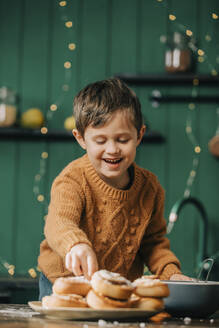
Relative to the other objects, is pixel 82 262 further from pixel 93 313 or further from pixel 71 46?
pixel 71 46

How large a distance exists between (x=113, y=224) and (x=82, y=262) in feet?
1.23

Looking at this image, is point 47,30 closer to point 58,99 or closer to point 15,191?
point 58,99

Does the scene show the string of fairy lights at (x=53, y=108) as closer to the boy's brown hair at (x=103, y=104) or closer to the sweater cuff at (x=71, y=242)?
the boy's brown hair at (x=103, y=104)

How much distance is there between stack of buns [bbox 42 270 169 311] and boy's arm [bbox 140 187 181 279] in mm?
395

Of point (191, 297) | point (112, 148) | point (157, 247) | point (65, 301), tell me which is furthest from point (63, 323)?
point (157, 247)

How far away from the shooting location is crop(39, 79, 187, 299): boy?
122 centimetres

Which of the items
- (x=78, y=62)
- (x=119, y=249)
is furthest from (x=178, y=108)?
(x=119, y=249)

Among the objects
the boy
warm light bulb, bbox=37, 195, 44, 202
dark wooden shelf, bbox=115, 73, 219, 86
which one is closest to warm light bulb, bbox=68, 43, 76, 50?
dark wooden shelf, bbox=115, 73, 219, 86

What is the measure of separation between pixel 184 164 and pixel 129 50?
67cm

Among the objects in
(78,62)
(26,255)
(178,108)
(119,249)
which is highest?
(78,62)

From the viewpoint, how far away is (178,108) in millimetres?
2797

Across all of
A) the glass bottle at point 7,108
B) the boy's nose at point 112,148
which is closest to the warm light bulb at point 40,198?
the glass bottle at point 7,108

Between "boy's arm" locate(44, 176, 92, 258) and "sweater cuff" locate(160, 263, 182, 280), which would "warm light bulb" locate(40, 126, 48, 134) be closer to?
"boy's arm" locate(44, 176, 92, 258)

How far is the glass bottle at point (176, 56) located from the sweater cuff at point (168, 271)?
1.63 m
